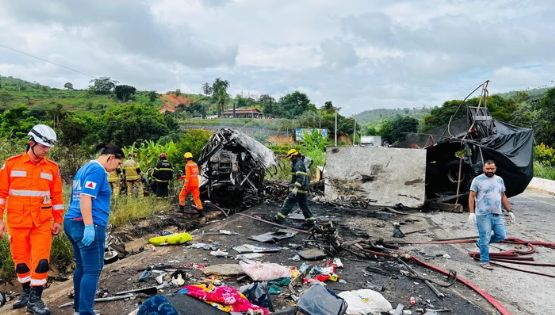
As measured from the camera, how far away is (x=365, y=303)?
4352mm

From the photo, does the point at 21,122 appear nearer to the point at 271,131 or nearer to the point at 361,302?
the point at 271,131

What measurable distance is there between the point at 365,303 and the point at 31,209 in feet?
11.5

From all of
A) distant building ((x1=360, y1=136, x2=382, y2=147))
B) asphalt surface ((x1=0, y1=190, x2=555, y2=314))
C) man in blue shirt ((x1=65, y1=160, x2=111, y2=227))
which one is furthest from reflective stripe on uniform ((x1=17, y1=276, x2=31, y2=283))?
distant building ((x1=360, y1=136, x2=382, y2=147))

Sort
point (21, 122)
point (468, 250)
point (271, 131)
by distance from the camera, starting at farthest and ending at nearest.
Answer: point (271, 131) → point (21, 122) → point (468, 250)

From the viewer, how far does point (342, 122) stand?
49.6 m

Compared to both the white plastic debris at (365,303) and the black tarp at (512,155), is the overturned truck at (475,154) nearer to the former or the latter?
the black tarp at (512,155)

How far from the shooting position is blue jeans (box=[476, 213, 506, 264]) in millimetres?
6406

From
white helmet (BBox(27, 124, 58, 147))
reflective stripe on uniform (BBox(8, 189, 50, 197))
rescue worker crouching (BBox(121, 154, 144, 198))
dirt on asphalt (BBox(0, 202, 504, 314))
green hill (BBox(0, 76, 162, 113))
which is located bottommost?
dirt on asphalt (BBox(0, 202, 504, 314))

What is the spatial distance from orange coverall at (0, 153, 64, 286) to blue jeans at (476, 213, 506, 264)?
5.91 m

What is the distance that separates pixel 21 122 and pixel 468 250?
1364 inches

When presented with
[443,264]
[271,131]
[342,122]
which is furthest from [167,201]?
[342,122]

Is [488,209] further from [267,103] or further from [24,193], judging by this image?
[267,103]

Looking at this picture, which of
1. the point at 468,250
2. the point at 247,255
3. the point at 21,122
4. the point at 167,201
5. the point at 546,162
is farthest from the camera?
the point at 21,122

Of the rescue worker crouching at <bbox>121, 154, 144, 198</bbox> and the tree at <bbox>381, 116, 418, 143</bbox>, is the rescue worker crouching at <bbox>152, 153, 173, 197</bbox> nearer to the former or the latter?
the rescue worker crouching at <bbox>121, 154, 144, 198</bbox>
